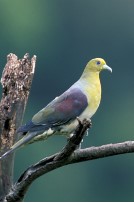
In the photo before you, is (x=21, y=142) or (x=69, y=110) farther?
(x=69, y=110)

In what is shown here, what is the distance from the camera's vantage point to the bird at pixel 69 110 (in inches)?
191

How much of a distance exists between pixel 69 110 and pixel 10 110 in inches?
10.4

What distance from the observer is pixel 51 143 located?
47.1 feet

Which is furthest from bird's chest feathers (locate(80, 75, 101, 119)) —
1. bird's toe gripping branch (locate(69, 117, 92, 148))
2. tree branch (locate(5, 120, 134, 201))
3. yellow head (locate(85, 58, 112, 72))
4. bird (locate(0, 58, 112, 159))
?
bird's toe gripping branch (locate(69, 117, 92, 148))

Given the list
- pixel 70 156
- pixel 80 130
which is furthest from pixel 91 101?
pixel 80 130

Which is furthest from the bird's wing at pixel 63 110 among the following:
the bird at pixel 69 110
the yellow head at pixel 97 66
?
the yellow head at pixel 97 66

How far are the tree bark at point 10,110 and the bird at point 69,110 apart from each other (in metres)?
0.13

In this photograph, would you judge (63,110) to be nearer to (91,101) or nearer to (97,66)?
(91,101)

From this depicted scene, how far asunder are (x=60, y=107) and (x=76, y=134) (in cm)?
46

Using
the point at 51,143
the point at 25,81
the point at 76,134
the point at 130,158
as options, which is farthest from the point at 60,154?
the point at 130,158

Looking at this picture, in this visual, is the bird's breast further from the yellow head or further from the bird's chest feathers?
the yellow head

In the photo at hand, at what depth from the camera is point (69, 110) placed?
4.92 m

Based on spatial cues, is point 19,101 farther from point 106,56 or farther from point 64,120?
point 106,56

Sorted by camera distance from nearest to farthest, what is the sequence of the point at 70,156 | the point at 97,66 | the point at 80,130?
the point at 80,130
the point at 70,156
the point at 97,66
